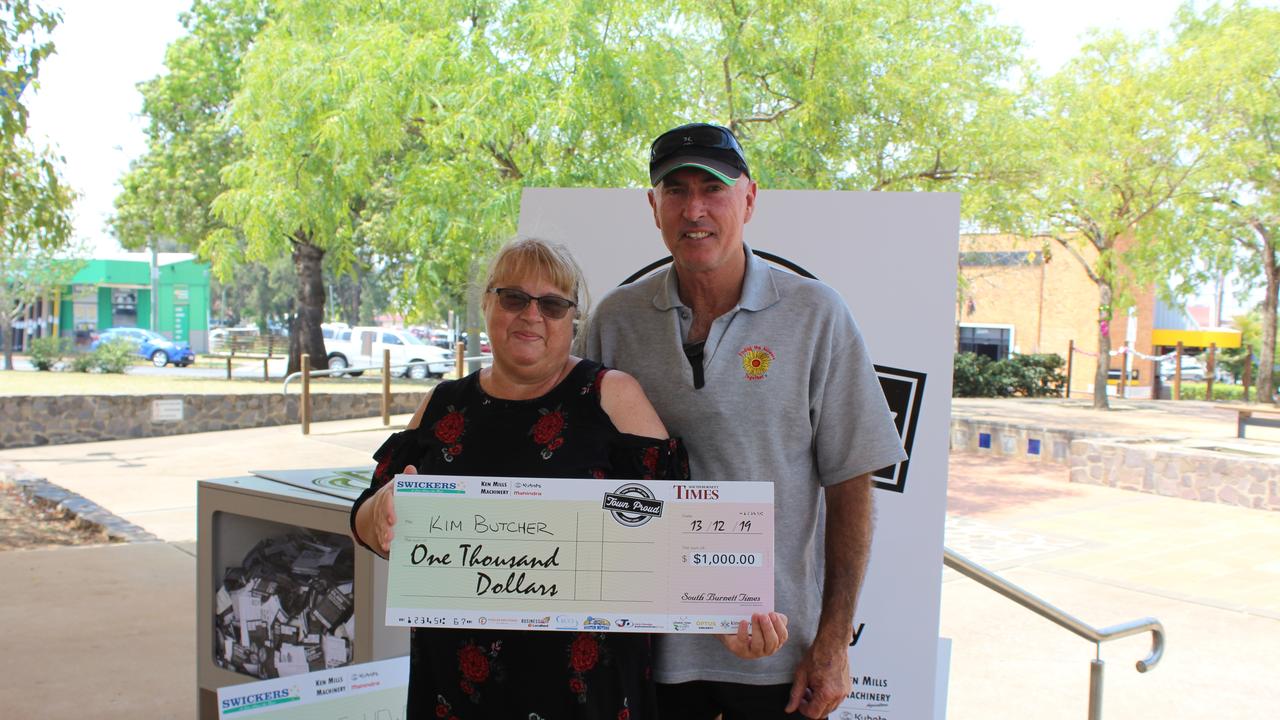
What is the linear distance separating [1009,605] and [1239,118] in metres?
16.5

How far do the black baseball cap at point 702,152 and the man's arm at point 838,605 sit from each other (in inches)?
25.4

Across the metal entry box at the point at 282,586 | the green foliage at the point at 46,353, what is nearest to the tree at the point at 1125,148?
the metal entry box at the point at 282,586

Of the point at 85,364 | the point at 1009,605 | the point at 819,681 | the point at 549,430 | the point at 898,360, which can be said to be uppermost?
the point at 898,360

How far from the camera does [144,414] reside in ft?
47.1

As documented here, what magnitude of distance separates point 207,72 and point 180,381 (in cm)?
761

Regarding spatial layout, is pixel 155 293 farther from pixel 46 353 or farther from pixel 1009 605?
pixel 1009 605

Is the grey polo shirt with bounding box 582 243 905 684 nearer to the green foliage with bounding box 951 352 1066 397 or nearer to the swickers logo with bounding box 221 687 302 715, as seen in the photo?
the swickers logo with bounding box 221 687 302 715

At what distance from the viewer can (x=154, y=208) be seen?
22.9 m

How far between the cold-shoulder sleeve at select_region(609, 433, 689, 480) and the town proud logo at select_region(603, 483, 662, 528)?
0.09 ft

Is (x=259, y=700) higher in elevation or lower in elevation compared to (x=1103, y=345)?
lower

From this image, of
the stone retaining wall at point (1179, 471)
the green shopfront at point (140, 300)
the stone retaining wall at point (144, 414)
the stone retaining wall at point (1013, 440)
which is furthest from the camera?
the green shopfront at point (140, 300)

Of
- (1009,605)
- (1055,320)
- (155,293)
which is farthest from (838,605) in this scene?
(155,293)

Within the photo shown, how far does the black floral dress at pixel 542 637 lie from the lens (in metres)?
1.76

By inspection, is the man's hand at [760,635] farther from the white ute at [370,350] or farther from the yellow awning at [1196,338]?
the yellow awning at [1196,338]
